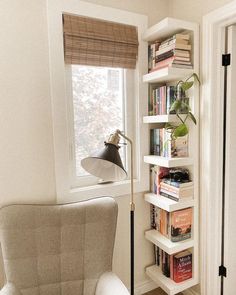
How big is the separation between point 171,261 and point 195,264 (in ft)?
0.61

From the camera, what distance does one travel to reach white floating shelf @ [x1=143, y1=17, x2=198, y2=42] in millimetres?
1588

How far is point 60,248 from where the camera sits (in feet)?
4.76

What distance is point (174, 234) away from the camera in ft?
5.75

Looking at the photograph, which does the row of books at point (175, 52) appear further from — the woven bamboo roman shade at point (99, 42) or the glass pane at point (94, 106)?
the glass pane at point (94, 106)

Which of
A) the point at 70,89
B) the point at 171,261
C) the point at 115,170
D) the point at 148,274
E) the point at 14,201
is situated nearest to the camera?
the point at 115,170

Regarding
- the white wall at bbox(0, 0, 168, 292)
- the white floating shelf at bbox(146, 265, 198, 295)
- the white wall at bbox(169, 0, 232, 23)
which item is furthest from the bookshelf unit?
the white wall at bbox(0, 0, 168, 292)

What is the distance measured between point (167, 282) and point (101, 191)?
2.83ft

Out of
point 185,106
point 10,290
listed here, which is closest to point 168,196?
point 185,106

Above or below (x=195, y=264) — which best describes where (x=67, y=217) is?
above

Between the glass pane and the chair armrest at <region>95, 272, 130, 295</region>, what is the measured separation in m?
0.71

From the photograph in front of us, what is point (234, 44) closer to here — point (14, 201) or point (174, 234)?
point (174, 234)

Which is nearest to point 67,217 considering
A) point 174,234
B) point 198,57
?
point 174,234

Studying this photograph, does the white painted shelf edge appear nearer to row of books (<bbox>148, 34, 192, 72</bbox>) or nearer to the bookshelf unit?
the bookshelf unit

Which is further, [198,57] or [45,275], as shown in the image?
[198,57]
